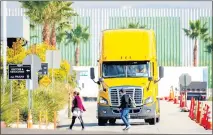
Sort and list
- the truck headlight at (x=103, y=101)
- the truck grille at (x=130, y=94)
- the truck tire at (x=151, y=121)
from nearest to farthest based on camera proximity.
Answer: the truck grille at (x=130, y=94), the truck headlight at (x=103, y=101), the truck tire at (x=151, y=121)

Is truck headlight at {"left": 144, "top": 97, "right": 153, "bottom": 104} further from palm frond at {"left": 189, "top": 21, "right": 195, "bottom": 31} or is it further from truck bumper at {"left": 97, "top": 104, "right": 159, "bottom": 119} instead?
palm frond at {"left": 189, "top": 21, "right": 195, "bottom": 31}

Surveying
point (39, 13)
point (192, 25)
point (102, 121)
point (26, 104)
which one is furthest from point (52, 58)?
point (192, 25)

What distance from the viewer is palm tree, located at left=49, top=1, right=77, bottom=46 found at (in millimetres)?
71062

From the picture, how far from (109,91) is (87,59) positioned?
13263 cm

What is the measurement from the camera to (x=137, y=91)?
2984 centimetres

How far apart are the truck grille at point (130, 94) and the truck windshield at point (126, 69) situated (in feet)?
2.71

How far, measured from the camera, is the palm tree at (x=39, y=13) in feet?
222

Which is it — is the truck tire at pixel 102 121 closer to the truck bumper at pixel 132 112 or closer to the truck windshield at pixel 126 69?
the truck bumper at pixel 132 112

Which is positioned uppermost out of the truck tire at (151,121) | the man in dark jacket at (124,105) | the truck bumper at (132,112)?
the man in dark jacket at (124,105)

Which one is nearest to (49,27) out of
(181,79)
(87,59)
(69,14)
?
(69,14)

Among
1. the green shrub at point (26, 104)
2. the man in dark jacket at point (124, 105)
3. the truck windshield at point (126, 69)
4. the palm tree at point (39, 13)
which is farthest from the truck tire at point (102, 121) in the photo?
the palm tree at point (39, 13)

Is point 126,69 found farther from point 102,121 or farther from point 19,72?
point 19,72

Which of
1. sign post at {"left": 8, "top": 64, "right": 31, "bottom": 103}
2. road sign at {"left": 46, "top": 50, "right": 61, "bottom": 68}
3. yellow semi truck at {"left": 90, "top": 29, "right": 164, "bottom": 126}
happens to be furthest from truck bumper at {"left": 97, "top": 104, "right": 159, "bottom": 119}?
road sign at {"left": 46, "top": 50, "right": 61, "bottom": 68}

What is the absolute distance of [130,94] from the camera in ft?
97.6
